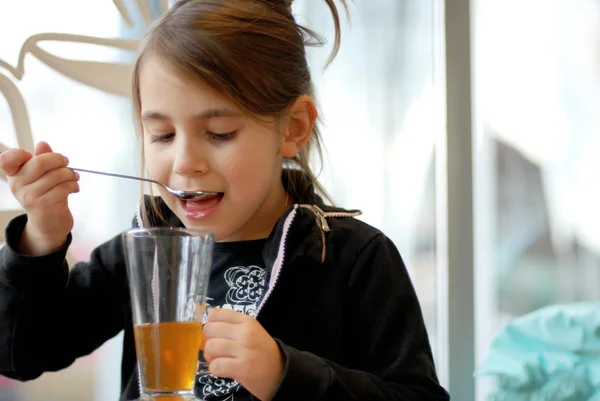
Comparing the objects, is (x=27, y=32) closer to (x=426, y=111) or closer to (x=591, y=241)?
(x=426, y=111)

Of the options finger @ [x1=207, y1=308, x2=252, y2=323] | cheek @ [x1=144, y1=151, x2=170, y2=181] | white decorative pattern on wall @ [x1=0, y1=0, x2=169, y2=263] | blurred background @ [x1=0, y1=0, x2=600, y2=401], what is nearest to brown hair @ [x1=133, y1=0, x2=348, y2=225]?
cheek @ [x1=144, y1=151, x2=170, y2=181]

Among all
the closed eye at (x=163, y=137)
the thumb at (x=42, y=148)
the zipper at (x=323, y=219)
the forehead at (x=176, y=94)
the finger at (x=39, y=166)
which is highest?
the forehead at (x=176, y=94)

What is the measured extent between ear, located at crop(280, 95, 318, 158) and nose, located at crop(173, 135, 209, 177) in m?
0.18

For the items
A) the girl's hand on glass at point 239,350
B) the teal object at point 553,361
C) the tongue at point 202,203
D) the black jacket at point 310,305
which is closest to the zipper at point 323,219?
the black jacket at point 310,305

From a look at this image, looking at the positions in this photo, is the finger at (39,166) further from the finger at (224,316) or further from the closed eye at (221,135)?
the finger at (224,316)

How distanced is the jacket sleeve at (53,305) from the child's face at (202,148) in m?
0.19

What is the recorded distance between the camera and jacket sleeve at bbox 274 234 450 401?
929mm

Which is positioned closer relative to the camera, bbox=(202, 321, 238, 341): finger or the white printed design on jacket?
bbox=(202, 321, 238, 341): finger

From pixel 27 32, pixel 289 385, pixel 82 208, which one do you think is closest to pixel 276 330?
pixel 289 385

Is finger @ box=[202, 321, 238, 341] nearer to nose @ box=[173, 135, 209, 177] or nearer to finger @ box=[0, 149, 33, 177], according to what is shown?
nose @ box=[173, 135, 209, 177]

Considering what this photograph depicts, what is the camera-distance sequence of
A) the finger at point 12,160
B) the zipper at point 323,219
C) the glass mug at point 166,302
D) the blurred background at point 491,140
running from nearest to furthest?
the glass mug at point 166,302 → the finger at point 12,160 → the zipper at point 323,219 → the blurred background at point 491,140

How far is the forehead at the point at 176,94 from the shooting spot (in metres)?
1.05

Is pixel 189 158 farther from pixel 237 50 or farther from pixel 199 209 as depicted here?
pixel 237 50

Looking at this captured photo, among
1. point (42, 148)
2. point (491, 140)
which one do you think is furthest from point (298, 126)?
point (491, 140)
